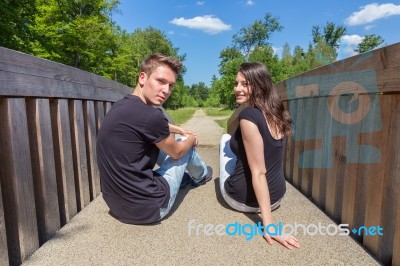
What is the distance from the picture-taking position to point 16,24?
12055 millimetres

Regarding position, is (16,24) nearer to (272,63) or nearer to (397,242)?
(397,242)

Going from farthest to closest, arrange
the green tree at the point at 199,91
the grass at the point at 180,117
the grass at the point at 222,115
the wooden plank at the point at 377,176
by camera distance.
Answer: the green tree at the point at 199,91
the grass at the point at 180,117
the grass at the point at 222,115
the wooden plank at the point at 377,176

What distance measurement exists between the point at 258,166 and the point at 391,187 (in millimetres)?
806

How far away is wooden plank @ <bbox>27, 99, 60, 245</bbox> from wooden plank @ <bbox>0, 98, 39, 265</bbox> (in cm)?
14

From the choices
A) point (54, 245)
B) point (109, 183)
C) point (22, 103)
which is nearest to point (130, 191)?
point (109, 183)

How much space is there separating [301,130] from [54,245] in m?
2.52

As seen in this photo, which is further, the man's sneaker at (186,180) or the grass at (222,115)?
the grass at (222,115)

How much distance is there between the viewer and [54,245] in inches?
77.6

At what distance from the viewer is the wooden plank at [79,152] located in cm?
256

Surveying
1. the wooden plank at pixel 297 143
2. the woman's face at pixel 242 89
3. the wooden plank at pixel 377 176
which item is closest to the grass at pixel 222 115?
the wooden plank at pixel 297 143

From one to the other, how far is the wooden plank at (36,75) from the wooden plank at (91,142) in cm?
17

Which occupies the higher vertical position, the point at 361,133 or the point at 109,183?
the point at 361,133

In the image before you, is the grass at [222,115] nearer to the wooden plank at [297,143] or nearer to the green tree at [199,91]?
→ the wooden plank at [297,143]

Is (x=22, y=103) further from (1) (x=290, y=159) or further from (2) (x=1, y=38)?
(2) (x=1, y=38)
